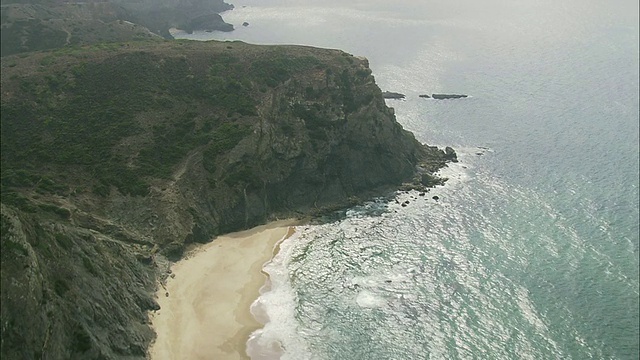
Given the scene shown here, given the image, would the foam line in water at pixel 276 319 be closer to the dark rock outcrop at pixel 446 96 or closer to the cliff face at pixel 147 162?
the cliff face at pixel 147 162

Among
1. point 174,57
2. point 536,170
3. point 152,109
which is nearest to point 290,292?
point 152,109

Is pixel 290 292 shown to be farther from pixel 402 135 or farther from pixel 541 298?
pixel 402 135

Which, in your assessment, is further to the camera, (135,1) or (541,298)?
(135,1)

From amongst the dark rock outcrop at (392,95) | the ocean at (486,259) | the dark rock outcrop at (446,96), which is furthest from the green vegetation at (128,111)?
the dark rock outcrop at (446,96)

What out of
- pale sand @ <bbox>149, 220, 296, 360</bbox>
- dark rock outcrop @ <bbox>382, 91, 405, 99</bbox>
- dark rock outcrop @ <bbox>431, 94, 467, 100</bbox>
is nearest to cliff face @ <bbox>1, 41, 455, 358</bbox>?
pale sand @ <bbox>149, 220, 296, 360</bbox>

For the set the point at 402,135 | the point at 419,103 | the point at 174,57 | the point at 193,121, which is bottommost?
the point at 419,103

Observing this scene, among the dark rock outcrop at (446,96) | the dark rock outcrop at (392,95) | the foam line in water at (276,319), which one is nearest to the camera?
the foam line in water at (276,319)

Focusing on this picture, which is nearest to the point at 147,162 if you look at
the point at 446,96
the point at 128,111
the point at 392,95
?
the point at 128,111
